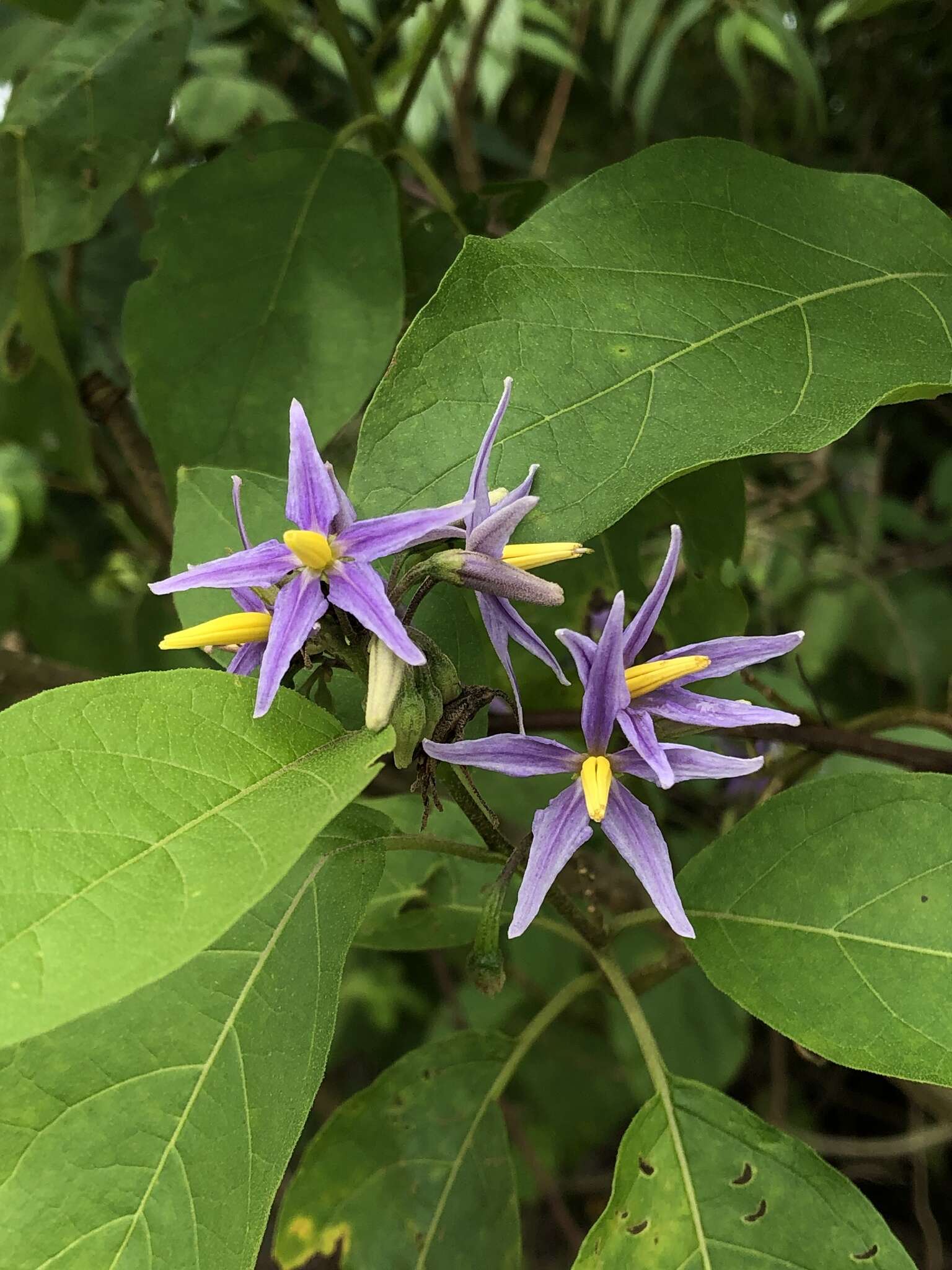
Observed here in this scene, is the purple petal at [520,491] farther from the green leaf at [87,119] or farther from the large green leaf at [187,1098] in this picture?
the green leaf at [87,119]

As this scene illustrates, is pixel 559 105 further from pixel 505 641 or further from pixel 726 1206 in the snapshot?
pixel 726 1206

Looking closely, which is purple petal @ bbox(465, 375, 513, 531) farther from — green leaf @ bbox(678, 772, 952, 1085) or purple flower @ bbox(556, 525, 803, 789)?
green leaf @ bbox(678, 772, 952, 1085)

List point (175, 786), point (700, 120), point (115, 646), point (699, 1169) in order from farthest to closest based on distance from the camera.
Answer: point (700, 120) < point (115, 646) < point (699, 1169) < point (175, 786)

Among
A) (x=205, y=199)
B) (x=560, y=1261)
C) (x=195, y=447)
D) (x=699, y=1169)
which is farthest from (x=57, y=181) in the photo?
(x=560, y=1261)

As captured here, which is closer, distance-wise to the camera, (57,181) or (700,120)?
(57,181)

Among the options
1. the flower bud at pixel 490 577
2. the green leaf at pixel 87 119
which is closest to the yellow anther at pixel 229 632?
the flower bud at pixel 490 577

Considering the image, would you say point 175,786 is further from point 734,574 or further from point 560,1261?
point 560,1261

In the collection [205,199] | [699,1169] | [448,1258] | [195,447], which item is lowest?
[448,1258]
